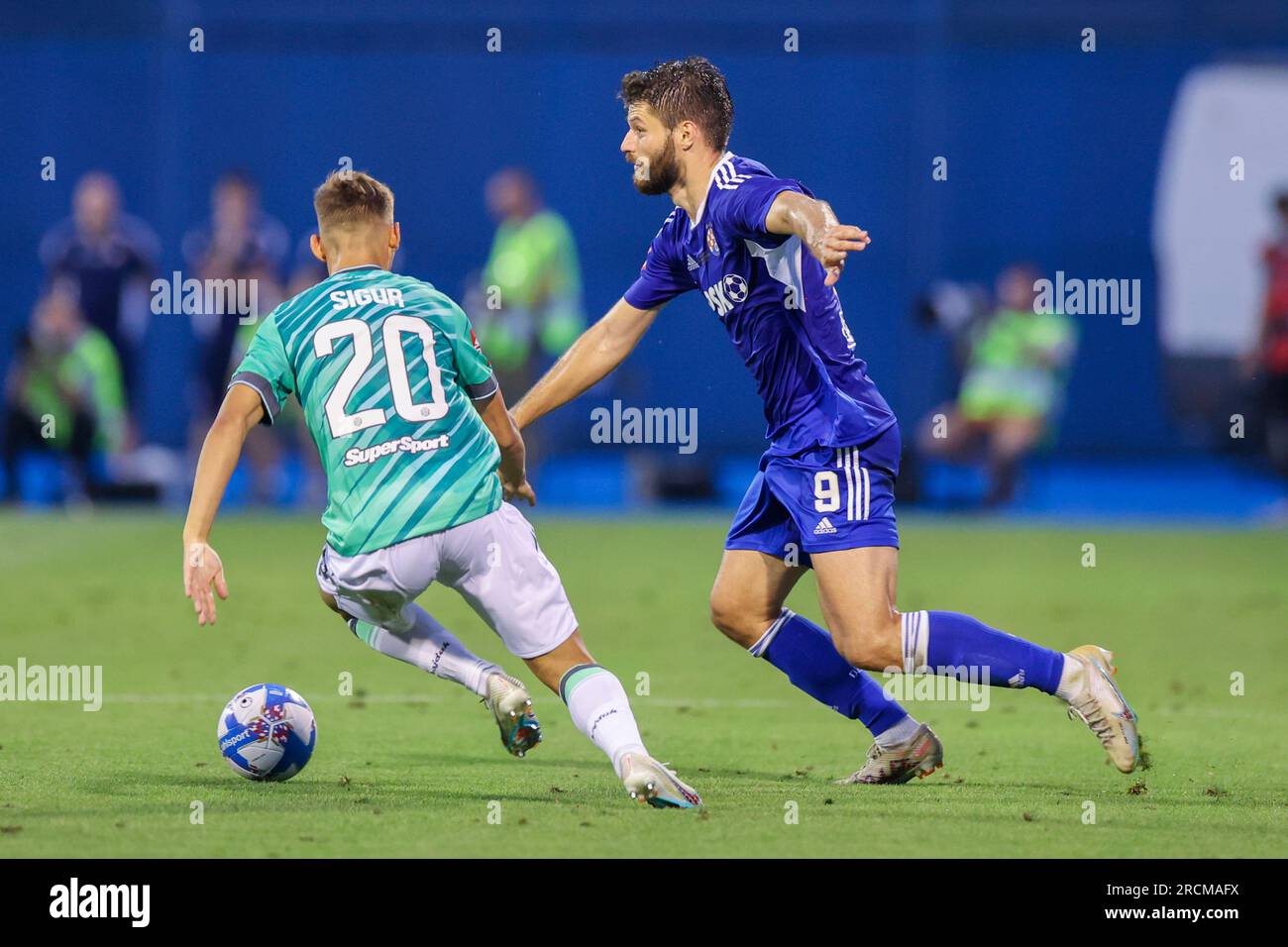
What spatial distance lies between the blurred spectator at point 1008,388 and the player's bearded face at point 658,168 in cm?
1238

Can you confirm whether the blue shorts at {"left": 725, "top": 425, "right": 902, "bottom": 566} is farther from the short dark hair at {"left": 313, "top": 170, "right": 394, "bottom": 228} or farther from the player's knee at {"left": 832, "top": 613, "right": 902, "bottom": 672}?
the short dark hair at {"left": 313, "top": 170, "right": 394, "bottom": 228}

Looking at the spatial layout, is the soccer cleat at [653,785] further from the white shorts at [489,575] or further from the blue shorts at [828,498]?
the blue shorts at [828,498]

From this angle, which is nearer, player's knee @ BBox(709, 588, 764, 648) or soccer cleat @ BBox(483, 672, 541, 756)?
soccer cleat @ BBox(483, 672, 541, 756)

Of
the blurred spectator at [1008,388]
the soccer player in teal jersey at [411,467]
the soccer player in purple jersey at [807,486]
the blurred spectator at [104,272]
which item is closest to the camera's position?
the soccer player in teal jersey at [411,467]

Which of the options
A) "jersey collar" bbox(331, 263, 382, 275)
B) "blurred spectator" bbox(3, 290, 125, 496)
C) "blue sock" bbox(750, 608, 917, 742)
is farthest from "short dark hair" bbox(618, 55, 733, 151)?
"blurred spectator" bbox(3, 290, 125, 496)

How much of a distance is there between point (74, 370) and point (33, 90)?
6900mm

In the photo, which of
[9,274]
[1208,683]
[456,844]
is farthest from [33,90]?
[456,844]

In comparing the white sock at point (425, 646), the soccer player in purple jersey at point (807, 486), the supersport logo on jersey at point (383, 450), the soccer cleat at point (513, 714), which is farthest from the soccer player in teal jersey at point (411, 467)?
the soccer player in purple jersey at point (807, 486)

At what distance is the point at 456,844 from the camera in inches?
215

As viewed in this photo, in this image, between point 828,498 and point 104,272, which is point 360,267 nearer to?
point 828,498

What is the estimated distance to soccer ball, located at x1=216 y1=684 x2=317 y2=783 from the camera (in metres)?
6.50

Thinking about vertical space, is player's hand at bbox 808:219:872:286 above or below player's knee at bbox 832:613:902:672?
above

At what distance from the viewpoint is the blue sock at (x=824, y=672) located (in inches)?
265

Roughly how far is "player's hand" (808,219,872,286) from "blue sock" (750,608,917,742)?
1654mm
